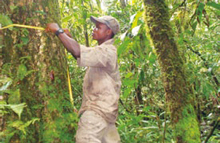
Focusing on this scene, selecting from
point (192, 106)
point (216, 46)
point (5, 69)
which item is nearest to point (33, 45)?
point (5, 69)

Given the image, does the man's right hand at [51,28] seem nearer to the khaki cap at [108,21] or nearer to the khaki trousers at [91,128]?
the khaki cap at [108,21]

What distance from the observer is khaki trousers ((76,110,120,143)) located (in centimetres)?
206

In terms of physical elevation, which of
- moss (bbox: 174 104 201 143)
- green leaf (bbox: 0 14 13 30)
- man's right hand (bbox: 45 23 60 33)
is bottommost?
moss (bbox: 174 104 201 143)

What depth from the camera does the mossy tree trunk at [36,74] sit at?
197cm

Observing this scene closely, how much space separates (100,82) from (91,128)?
0.48m

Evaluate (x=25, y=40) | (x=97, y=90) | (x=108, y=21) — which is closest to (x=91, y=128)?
(x=97, y=90)

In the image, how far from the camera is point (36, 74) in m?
2.06

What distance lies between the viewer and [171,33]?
2850mm

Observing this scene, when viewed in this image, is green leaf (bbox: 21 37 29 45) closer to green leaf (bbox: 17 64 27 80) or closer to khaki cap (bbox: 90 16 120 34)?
green leaf (bbox: 17 64 27 80)

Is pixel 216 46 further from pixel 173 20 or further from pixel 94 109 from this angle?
pixel 94 109

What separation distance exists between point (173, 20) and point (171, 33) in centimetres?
40

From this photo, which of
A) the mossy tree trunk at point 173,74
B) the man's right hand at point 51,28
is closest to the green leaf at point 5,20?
the man's right hand at point 51,28

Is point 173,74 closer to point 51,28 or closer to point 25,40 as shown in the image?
point 51,28

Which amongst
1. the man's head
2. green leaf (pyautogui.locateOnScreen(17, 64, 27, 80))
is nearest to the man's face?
the man's head
